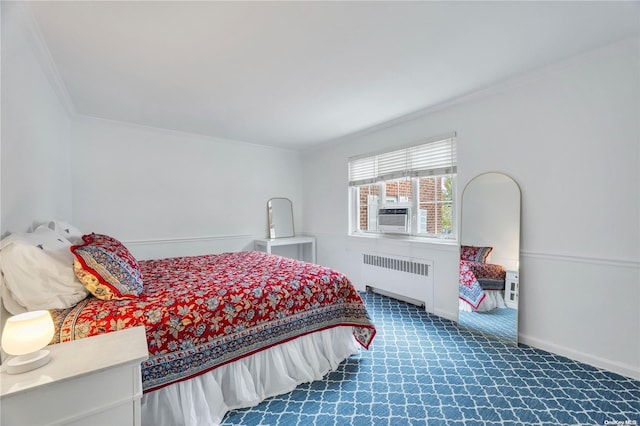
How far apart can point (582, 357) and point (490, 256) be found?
39.0 inches

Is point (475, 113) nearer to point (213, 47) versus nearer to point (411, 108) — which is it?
point (411, 108)

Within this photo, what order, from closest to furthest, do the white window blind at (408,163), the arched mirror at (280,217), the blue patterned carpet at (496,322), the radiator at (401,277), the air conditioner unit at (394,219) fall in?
the blue patterned carpet at (496,322) < the white window blind at (408,163) < the radiator at (401,277) < the air conditioner unit at (394,219) < the arched mirror at (280,217)

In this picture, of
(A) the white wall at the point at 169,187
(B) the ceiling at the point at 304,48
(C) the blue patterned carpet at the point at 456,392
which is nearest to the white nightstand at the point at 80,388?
(C) the blue patterned carpet at the point at 456,392

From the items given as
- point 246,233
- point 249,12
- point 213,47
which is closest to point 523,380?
point 249,12

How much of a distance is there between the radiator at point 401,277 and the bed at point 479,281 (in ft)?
1.40

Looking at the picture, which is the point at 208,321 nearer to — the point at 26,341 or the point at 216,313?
the point at 216,313

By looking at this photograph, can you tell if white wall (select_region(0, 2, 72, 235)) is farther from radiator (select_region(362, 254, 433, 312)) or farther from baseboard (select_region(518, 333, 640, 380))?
baseboard (select_region(518, 333, 640, 380))

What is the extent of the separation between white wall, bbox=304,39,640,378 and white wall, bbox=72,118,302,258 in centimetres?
323

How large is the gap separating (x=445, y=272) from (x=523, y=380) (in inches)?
50.0

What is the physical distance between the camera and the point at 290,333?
2.08m

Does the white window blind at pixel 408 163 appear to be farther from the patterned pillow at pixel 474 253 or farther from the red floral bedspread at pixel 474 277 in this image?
the red floral bedspread at pixel 474 277

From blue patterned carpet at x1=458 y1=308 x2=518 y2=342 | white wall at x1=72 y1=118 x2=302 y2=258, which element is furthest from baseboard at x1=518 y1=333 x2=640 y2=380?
white wall at x1=72 y1=118 x2=302 y2=258

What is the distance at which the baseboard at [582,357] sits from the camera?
2.02 m

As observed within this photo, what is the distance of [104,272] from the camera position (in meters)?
1.73
